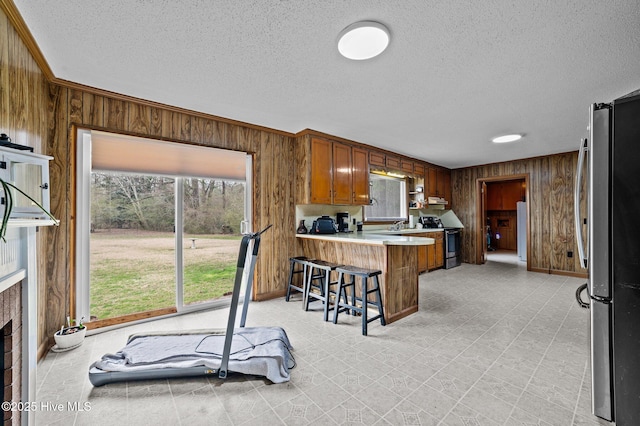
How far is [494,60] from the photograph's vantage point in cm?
216

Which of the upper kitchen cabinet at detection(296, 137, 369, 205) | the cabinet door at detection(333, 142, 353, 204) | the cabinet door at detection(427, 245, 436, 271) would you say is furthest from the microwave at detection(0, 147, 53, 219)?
the cabinet door at detection(427, 245, 436, 271)

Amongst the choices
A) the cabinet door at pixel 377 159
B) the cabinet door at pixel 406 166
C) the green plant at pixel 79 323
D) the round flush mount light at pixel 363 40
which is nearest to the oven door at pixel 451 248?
the cabinet door at pixel 406 166

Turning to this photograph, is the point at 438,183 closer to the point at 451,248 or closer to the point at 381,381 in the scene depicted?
the point at 451,248

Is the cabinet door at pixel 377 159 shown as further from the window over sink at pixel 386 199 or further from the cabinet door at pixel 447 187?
the cabinet door at pixel 447 187

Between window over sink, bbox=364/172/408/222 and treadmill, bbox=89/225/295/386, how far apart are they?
11.3ft

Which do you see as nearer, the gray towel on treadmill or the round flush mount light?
the round flush mount light

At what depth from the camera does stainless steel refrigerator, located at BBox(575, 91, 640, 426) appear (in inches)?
51.9

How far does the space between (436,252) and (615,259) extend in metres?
4.62

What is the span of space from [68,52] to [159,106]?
914 mm

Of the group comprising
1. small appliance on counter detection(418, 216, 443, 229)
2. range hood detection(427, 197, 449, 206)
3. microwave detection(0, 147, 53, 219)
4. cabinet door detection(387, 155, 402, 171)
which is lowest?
small appliance on counter detection(418, 216, 443, 229)

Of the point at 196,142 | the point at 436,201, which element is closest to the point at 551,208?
the point at 436,201

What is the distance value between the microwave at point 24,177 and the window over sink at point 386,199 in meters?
4.44

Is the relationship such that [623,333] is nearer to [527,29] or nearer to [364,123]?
[527,29]

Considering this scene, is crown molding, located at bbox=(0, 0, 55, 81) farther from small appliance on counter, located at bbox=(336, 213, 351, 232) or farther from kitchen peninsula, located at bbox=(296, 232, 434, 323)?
small appliance on counter, located at bbox=(336, 213, 351, 232)
